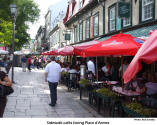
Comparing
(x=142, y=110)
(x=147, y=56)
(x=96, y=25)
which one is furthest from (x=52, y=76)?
(x=96, y=25)

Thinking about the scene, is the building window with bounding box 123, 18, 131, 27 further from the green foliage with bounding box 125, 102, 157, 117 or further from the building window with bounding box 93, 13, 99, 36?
the green foliage with bounding box 125, 102, 157, 117

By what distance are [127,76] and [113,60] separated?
12.9 m

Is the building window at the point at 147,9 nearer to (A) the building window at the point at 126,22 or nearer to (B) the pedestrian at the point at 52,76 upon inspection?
(A) the building window at the point at 126,22

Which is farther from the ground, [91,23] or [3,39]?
[91,23]

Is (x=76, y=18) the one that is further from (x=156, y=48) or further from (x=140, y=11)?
(x=156, y=48)

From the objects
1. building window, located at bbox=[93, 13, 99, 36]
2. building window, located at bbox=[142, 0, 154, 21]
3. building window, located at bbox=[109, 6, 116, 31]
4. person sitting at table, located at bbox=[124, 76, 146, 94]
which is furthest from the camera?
building window, located at bbox=[93, 13, 99, 36]

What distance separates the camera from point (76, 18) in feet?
88.3

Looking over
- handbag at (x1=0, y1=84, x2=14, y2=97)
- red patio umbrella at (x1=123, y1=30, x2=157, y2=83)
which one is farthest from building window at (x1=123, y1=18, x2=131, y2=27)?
red patio umbrella at (x1=123, y1=30, x2=157, y2=83)

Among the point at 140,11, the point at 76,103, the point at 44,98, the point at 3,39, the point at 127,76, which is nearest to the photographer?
the point at 127,76

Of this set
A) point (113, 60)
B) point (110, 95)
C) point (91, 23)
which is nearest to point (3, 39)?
point (91, 23)

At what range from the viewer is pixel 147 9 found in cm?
1241

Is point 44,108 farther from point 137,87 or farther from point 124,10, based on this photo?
point 124,10

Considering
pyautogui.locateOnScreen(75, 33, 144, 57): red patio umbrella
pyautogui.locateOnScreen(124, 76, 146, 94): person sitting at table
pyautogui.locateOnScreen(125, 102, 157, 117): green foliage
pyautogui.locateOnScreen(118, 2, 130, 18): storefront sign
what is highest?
pyautogui.locateOnScreen(118, 2, 130, 18): storefront sign

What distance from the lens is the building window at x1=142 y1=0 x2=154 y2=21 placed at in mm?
11980
